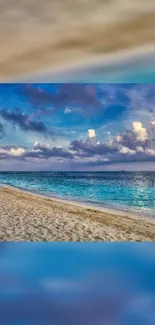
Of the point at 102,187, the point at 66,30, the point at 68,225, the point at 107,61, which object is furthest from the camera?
the point at 102,187

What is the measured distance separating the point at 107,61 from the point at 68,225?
2.12 metres

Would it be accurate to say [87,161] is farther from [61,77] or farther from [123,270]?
[123,270]

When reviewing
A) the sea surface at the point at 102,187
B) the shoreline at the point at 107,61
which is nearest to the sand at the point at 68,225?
the sea surface at the point at 102,187

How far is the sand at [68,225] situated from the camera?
5.80 meters

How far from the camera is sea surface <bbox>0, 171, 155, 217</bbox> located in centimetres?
908

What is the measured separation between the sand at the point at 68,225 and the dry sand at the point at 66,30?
190 cm

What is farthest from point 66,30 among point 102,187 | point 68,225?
point 102,187

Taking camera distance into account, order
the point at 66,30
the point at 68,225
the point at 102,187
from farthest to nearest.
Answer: the point at 102,187, the point at 68,225, the point at 66,30

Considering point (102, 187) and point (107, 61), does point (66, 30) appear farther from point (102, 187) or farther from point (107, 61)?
point (102, 187)

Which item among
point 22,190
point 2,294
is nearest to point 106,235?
point 2,294

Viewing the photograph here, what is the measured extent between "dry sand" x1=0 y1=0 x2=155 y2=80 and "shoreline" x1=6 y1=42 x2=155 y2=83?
0.23 feet

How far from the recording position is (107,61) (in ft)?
18.9

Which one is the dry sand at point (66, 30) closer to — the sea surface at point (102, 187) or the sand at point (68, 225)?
the sand at point (68, 225)

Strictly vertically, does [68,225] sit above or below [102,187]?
below
